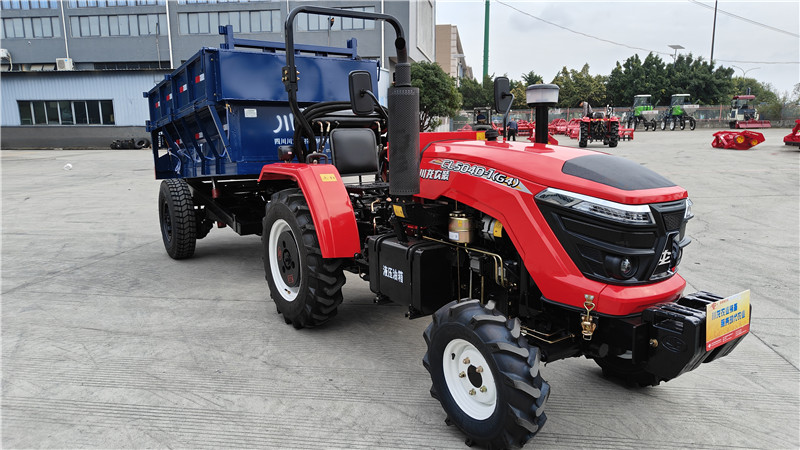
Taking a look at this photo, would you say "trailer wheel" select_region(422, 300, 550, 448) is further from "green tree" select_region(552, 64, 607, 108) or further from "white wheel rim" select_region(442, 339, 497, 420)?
"green tree" select_region(552, 64, 607, 108)

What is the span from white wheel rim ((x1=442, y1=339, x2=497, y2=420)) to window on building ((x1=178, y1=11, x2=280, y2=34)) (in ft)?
141

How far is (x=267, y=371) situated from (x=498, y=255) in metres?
1.70

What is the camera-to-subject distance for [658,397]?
10.2 ft

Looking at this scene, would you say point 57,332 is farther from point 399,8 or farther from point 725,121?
point 725,121

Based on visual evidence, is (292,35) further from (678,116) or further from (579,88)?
(579,88)

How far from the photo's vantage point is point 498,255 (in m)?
2.73

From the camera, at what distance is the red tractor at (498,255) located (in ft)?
7.76

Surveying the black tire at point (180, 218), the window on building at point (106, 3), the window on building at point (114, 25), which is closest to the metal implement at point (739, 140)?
the black tire at point (180, 218)

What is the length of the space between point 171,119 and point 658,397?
576cm

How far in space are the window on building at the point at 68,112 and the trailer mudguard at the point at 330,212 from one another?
33226 millimetres

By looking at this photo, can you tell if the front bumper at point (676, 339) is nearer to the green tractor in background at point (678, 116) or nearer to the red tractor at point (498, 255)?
the red tractor at point (498, 255)

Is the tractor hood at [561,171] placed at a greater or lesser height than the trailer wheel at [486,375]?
greater

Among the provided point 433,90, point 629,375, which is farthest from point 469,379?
point 433,90

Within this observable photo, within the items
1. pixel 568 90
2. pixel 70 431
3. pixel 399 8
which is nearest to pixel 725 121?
pixel 568 90
